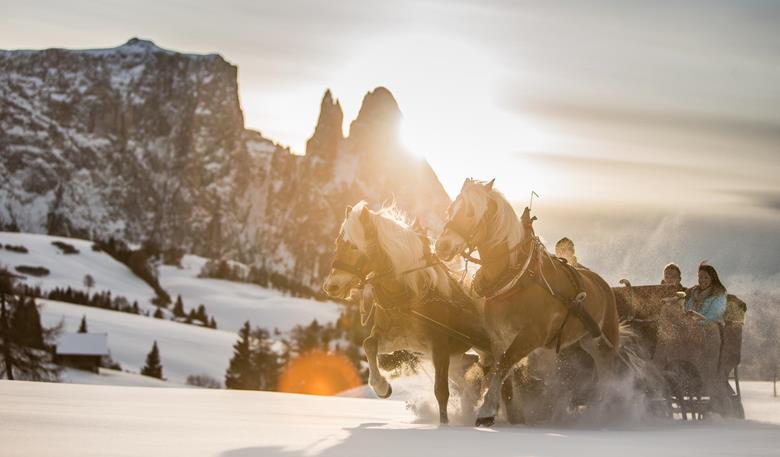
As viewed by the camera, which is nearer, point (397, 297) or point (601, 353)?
point (397, 297)

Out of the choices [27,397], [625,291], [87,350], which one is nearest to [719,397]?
[625,291]

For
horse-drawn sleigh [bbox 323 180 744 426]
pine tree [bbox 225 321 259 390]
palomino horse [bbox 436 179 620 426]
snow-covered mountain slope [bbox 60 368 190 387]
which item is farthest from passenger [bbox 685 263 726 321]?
snow-covered mountain slope [bbox 60 368 190 387]

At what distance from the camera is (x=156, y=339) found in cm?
13650

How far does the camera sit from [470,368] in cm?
1080

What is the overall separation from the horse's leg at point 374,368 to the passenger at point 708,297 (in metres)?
4.16

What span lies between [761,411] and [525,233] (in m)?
4.94

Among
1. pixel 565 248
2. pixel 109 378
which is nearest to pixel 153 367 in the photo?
pixel 109 378

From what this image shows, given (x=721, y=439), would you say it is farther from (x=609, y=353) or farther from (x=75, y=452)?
(x=75, y=452)

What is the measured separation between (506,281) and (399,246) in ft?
4.22

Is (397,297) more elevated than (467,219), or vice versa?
(467,219)

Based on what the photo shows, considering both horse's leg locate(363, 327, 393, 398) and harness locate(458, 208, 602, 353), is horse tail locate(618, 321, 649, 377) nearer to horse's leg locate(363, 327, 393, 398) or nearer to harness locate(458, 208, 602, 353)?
harness locate(458, 208, 602, 353)

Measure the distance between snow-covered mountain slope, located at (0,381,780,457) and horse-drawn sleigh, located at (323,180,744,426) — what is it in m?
0.59

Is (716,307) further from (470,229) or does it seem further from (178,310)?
(178,310)

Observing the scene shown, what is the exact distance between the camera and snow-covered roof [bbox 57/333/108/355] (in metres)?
110
